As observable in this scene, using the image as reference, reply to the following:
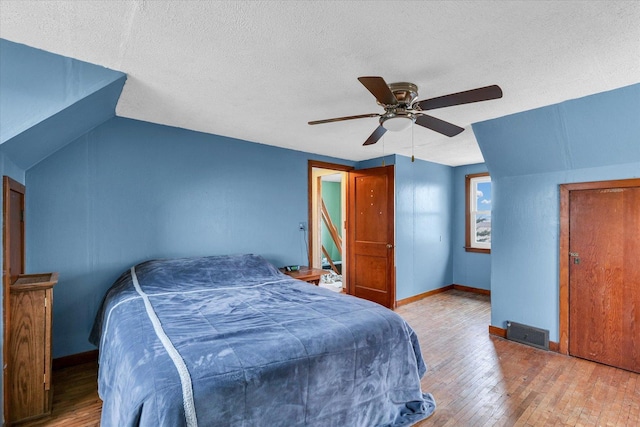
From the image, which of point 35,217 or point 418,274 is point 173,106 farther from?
point 418,274

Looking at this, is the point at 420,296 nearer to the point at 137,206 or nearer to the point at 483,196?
the point at 483,196

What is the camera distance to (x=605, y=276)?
2963 mm

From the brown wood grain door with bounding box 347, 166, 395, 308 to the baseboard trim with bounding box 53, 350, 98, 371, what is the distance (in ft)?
11.6

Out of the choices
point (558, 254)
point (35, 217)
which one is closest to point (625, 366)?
point (558, 254)

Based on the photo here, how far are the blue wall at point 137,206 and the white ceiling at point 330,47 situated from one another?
59cm

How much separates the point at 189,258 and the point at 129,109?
1566 millimetres

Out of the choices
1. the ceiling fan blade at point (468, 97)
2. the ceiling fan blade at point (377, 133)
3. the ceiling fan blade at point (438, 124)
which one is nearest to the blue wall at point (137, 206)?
the ceiling fan blade at point (377, 133)

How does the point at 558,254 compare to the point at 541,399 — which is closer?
the point at 541,399

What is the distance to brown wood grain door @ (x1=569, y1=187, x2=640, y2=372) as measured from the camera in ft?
9.22

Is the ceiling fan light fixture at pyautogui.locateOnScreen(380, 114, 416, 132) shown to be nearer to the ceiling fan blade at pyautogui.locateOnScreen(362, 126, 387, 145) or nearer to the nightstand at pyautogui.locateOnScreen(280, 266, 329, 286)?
the ceiling fan blade at pyautogui.locateOnScreen(362, 126, 387, 145)

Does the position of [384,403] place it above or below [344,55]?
below

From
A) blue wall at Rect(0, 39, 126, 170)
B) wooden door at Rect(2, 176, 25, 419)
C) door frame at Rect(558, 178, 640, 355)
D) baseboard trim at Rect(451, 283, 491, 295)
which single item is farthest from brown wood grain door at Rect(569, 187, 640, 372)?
wooden door at Rect(2, 176, 25, 419)

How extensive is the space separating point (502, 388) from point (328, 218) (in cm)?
516

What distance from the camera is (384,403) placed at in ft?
6.66
